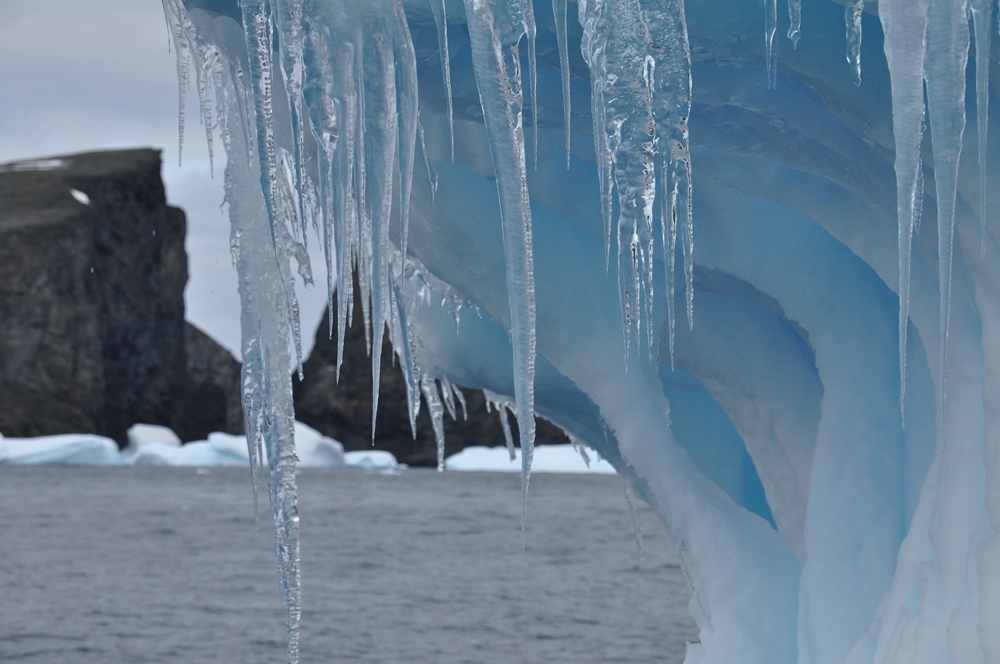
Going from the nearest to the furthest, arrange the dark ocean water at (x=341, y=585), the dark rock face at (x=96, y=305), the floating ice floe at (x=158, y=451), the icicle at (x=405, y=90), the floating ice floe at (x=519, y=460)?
the icicle at (x=405, y=90) → the dark ocean water at (x=341, y=585) → the floating ice floe at (x=158, y=451) → the floating ice floe at (x=519, y=460) → the dark rock face at (x=96, y=305)

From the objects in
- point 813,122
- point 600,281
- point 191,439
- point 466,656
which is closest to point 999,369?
point 813,122

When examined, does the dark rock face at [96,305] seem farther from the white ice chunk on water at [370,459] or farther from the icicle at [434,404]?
the icicle at [434,404]

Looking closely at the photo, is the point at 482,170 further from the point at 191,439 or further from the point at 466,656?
the point at 191,439

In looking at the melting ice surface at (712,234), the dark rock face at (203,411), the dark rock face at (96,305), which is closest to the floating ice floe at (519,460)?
the dark rock face at (203,411)

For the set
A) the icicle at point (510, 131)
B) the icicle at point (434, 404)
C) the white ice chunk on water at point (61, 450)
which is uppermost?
the icicle at point (510, 131)

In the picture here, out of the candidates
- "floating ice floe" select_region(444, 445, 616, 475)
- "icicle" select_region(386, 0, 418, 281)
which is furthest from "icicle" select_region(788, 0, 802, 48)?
"floating ice floe" select_region(444, 445, 616, 475)

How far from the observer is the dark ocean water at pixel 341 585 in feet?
39.2

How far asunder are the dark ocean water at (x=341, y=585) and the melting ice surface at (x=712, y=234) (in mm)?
4049

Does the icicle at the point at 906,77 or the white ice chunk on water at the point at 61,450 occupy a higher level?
the icicle at the point at 906,77

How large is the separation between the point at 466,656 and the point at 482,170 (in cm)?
924

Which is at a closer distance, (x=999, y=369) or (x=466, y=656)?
(x=999, y=369)

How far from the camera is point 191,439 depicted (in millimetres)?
54844

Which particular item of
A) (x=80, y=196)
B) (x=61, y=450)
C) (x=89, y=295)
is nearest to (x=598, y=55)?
(x=61, y=450)

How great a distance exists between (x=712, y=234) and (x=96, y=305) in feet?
174
